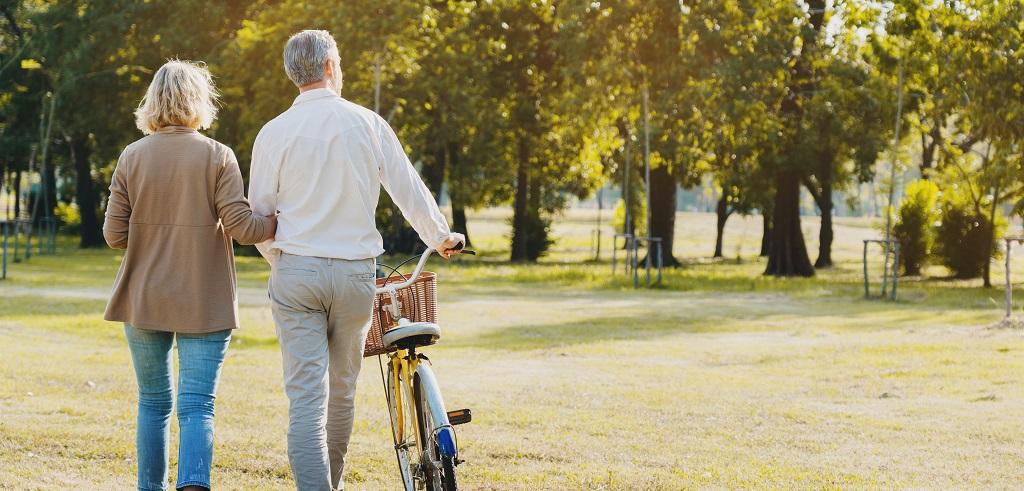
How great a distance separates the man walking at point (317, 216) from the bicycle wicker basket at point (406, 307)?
228 mm

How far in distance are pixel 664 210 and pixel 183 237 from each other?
34648mm

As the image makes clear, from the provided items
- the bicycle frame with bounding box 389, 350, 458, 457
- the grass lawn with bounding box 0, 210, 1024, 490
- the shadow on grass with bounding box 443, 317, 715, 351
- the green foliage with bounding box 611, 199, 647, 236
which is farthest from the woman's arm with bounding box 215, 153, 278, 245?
the green foliage with bounding box 611, 199, 647, 236

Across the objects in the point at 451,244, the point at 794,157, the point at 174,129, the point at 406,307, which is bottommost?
the point at 406,307

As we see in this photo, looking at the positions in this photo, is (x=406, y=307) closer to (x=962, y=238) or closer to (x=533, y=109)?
(x=962, y=238)

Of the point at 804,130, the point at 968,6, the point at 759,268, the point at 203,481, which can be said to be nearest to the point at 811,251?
the point at 759,268

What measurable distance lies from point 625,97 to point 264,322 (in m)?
16.4

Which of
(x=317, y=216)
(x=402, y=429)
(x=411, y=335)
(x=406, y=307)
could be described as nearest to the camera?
(x=317, y=216)

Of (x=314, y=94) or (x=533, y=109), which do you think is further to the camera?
(x=533, y=109)

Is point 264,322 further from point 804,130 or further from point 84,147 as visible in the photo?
point 84,147

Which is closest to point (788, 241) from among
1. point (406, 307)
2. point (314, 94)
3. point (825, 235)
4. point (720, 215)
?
point (825, 235)

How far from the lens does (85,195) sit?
4819 cm

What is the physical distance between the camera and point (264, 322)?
60.7 feet

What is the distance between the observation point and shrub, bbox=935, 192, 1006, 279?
3331cm

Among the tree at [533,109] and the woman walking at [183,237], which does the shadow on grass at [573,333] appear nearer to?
the woman walking at [183,237]
